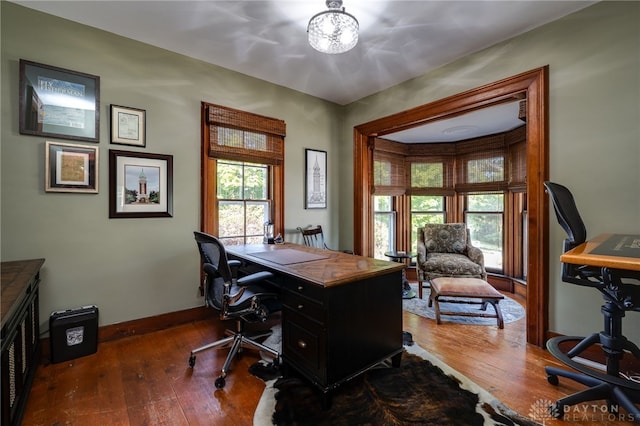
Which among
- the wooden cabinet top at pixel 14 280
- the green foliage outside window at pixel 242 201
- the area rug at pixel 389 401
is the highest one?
the green foliage outside window at pixel 242 201

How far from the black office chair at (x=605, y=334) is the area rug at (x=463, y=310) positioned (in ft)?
3.91

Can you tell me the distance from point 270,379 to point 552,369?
193 cm

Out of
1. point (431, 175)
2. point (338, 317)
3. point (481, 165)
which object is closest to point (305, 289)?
point (338, 317)

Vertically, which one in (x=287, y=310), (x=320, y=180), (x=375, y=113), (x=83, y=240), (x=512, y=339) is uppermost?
(x=375, y=113)

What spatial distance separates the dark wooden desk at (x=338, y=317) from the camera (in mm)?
1630

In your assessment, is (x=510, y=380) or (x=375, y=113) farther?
(x=375, y=113)

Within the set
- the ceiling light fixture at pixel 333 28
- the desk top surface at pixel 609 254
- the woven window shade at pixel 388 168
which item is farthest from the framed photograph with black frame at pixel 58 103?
the woven window shade at pixel 388 168

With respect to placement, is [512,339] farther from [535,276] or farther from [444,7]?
[444,7]

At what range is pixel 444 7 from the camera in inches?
86.3

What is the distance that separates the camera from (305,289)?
1756 millimetres

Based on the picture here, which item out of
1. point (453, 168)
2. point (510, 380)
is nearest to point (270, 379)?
point (510, 380)

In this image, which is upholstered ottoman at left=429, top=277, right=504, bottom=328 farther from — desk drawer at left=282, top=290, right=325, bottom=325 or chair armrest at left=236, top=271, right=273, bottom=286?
chair armrest at left=236, top=271, right=273, bottom=286

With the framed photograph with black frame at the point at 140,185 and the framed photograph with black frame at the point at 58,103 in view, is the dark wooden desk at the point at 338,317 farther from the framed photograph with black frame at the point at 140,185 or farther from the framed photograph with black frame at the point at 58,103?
the framed photograph with black frame at the point at 58,103

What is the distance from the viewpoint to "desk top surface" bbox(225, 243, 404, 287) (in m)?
1.73
